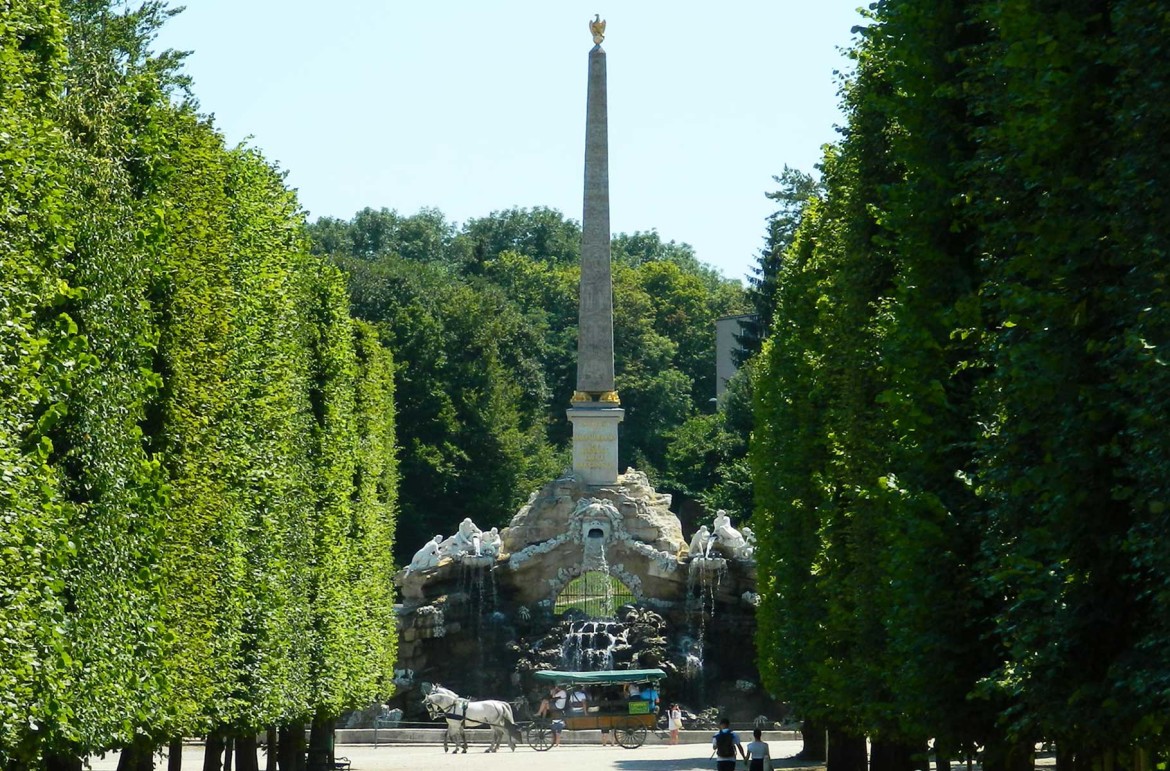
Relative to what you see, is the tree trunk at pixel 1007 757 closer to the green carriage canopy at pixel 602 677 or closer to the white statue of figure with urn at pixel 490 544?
the green carriage canopy at pixel 602 677

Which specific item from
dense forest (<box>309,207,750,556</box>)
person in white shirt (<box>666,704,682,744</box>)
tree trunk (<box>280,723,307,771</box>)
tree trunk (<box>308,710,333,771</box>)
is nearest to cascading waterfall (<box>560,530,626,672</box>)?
person in white shirt (<box>666,704,682,744</box>)

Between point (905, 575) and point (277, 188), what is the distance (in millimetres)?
15663

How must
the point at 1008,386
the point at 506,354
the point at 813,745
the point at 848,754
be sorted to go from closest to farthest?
the point at 1008,386 < the point at 848,754 < the point at 813,745 < the point at 506,354

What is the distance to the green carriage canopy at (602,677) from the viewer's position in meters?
50.6

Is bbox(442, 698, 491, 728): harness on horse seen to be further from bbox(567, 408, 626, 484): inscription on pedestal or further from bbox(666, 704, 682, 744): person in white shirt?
bbox(567, 408, 626, 484): inscription on pedestal

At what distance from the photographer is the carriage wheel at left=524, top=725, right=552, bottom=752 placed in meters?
47.4

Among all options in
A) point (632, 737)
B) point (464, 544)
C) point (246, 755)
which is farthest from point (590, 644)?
point (246, 755)

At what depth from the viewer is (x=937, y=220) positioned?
15625 mm

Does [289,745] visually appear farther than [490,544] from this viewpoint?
No

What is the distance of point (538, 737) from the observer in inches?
1908

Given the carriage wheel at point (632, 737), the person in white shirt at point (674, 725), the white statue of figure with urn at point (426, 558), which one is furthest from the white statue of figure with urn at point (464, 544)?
the carriage wheel at point (632, 737)

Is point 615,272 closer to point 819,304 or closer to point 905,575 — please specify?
point 819,304

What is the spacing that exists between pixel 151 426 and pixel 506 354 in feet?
210

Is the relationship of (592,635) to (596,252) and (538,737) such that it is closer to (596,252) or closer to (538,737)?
(538,737)
